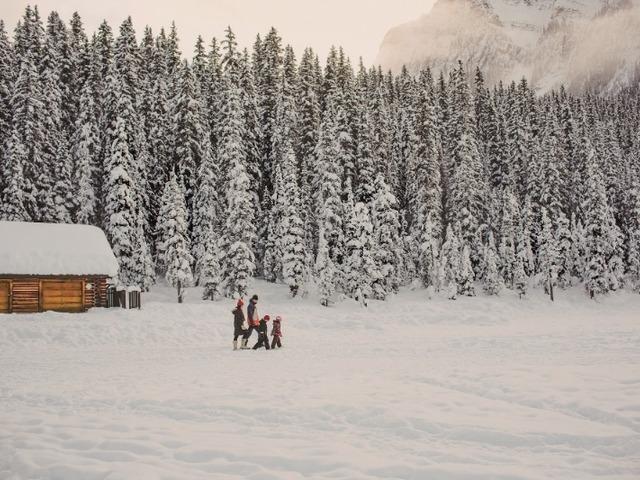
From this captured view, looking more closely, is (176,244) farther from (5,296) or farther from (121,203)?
(5,296)

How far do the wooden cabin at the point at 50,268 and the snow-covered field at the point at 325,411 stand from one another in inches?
309

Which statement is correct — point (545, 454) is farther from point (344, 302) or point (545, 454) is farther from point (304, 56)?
point (304, 56)

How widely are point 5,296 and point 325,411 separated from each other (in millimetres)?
25341

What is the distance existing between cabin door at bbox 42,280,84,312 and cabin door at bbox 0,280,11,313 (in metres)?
1.65

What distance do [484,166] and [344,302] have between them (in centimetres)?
3799

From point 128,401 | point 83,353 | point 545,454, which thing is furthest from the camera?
point 83,353

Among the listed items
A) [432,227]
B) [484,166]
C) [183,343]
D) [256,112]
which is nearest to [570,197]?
[484,166]

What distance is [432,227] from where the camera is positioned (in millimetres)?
50531

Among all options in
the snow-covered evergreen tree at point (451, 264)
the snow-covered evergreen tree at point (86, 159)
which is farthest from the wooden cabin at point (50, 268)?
the snow-covered evergreen tree at point (451, 264)

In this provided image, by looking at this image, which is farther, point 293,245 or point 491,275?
point 491,275

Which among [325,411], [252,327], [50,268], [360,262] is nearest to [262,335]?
[252,327]

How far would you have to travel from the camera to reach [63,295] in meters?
29.3

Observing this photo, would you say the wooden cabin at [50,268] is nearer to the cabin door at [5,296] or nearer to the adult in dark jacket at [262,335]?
the cabin door at [5,296]

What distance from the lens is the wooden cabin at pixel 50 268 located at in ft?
92.5
